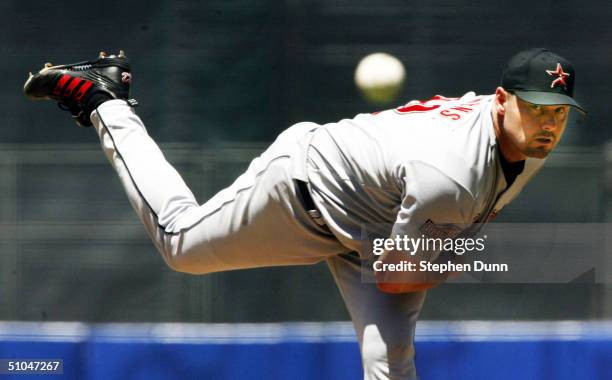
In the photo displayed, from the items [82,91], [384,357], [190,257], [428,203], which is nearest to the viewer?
[428,203]

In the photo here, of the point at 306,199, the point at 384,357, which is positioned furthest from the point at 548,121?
the point at 384,357

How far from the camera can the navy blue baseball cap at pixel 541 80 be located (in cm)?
292

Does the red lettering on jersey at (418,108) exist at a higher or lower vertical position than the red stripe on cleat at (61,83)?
lower

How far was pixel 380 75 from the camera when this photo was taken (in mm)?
4562

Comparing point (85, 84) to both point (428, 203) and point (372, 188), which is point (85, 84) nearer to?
point (372, 188)

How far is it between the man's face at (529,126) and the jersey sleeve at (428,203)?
0.20 meters

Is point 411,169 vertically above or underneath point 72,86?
underneath

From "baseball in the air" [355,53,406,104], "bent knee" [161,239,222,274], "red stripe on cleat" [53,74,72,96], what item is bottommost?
"bent knee" [161,239,222,274]

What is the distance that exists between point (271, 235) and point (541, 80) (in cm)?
89

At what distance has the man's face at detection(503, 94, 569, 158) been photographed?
2920 millimetres

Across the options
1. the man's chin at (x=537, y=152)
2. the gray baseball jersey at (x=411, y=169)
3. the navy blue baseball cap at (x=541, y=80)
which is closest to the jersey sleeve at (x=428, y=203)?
the gray baseball jersey at (x=411, y=169)

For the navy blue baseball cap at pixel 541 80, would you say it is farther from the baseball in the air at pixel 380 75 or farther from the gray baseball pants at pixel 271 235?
the baseball in the air at pixel 380 75

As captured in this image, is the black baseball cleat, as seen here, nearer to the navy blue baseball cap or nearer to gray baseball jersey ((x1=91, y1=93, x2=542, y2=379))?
gray baseball jersey ((x1=91, y1=93, x2=542, y2=379))

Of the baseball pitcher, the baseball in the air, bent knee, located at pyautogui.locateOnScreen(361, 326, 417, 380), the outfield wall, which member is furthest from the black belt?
Answer: the baseball in the air
